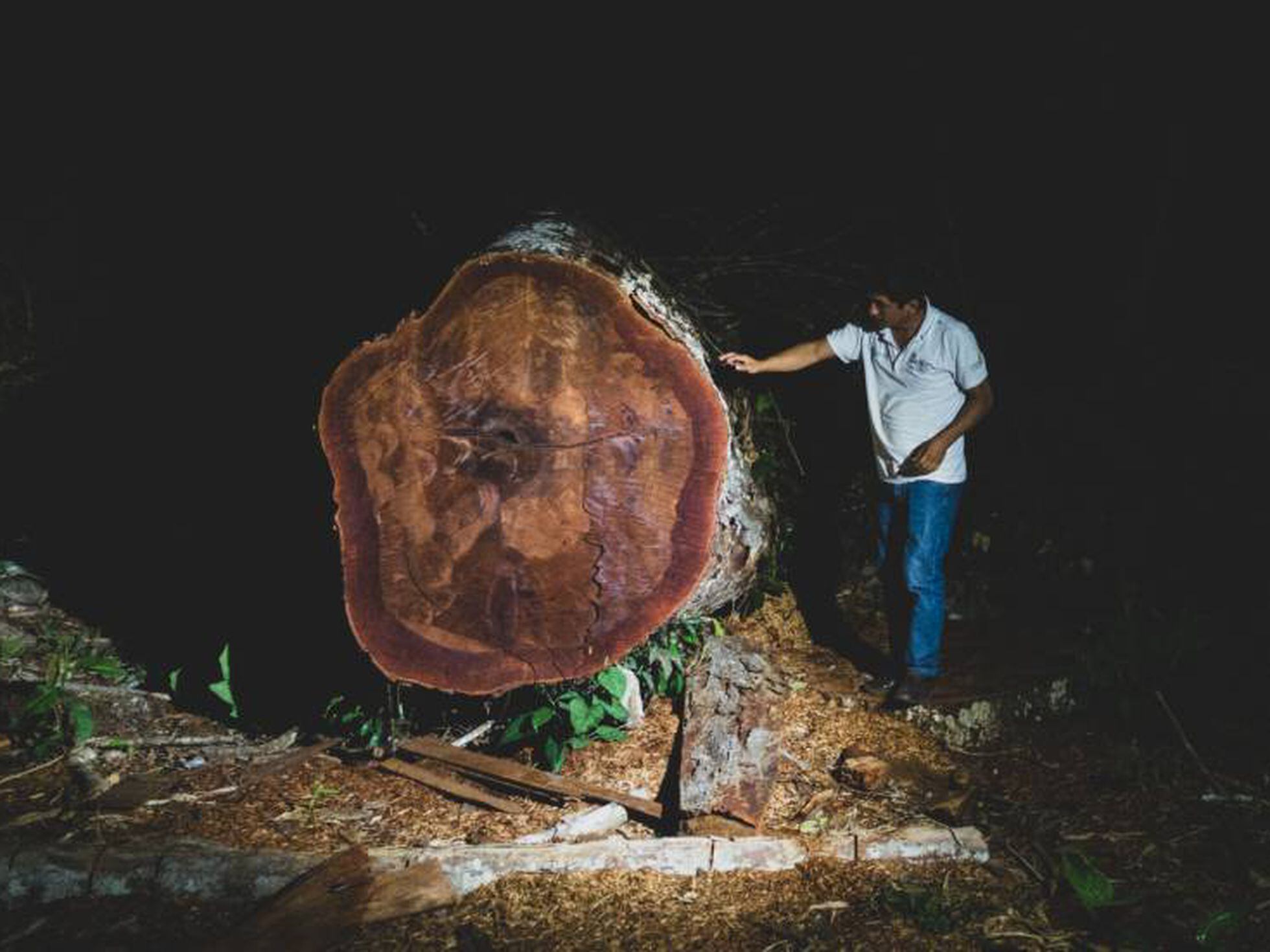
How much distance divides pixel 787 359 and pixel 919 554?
963 millimetres

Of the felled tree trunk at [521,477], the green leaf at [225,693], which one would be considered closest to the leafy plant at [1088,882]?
the felled tree trunk at [521,477]

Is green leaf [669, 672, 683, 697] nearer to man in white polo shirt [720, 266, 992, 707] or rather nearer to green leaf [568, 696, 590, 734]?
green leaf [568, 696, 590, 734]

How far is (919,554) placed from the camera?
312 centimetres

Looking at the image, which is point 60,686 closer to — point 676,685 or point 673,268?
point 676,685

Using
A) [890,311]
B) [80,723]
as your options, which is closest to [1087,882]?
[890,311]

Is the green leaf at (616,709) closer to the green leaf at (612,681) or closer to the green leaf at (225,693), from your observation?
the green leaf at (612,681)

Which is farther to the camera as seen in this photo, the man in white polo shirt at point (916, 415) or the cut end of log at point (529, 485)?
the man in white polo shirt at point (916, 415)

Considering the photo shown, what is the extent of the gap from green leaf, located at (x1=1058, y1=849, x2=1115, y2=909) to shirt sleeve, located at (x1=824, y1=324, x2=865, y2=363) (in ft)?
6.28

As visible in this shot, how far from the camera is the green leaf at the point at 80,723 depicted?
2.94 m

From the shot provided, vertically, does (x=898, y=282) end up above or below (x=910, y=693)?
above

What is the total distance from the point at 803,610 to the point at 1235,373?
266 centimetres

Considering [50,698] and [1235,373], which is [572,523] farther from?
[1235,373]

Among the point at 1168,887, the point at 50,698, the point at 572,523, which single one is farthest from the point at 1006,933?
the point at 50,698

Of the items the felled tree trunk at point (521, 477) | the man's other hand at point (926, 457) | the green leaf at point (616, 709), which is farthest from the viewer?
the man's other hand at point (926, 457)
